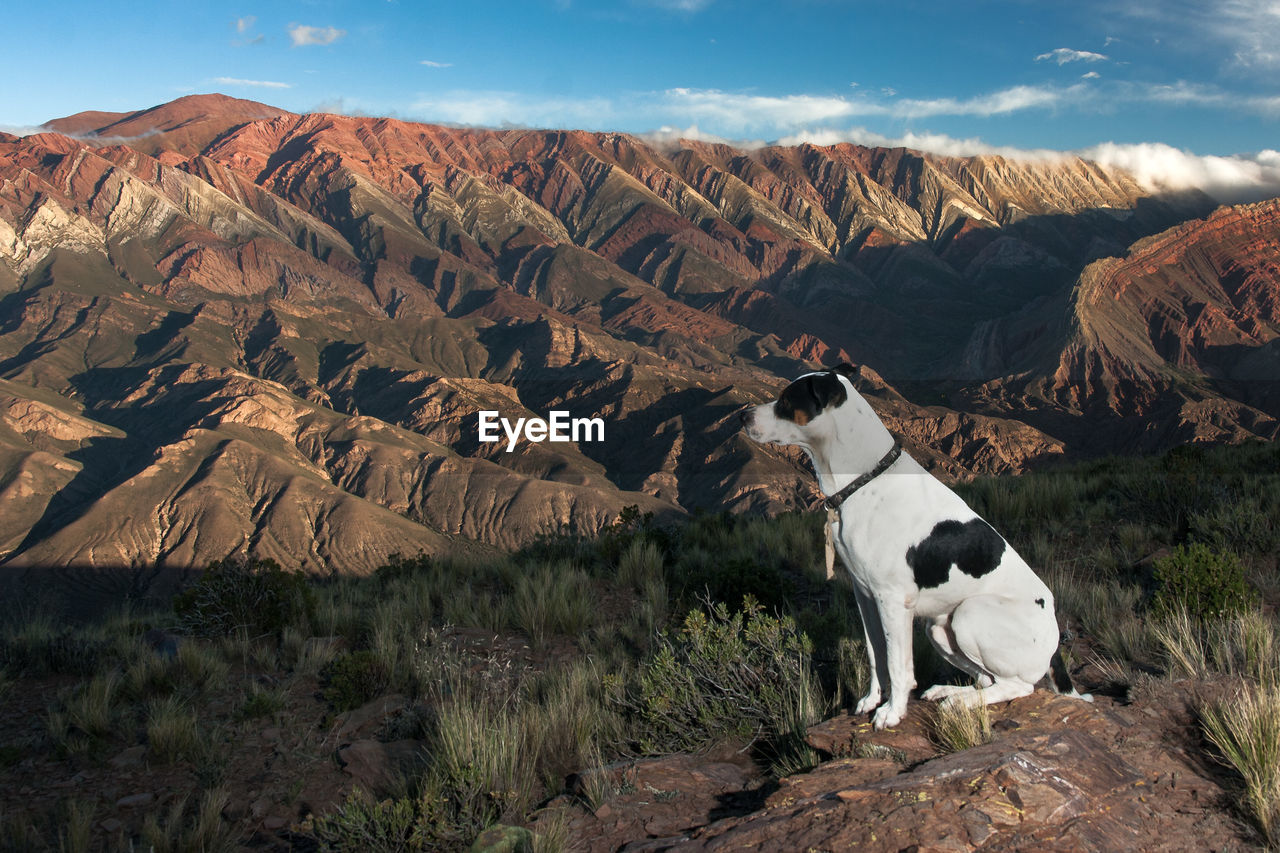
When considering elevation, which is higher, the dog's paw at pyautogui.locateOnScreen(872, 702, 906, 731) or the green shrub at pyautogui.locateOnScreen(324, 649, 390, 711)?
the dog's paw at pyautogui.locateOnScreen(872, 702, 906, 731)

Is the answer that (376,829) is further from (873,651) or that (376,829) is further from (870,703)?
(873,651)

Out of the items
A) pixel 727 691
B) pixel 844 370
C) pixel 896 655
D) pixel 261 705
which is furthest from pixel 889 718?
pixel 261 705

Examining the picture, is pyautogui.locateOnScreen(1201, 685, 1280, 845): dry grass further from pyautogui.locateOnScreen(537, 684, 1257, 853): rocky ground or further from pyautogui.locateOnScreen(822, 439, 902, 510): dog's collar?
pyautogui.locateOnScreen(822, 439, 902, 510): dog's collar

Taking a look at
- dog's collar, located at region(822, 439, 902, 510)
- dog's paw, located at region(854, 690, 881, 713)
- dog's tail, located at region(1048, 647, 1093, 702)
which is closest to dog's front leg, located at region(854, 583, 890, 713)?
dog's paw, located at region(854, 690, 881, 713)

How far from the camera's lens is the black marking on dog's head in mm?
4734

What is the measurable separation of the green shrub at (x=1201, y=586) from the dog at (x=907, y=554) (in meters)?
2.37

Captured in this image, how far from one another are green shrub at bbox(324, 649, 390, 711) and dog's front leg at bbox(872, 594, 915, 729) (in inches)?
178

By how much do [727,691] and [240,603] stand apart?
6739 millimetres

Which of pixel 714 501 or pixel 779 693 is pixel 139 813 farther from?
pixel 714 501

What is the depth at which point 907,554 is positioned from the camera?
184 inches

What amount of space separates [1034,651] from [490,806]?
A: 3316mm

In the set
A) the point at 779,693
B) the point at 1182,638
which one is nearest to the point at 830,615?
the point at 779,693

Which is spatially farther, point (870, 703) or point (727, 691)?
point (727, 691)

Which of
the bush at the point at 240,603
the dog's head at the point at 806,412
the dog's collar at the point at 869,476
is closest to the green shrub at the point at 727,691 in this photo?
the dog's collar at the point at 869,476
